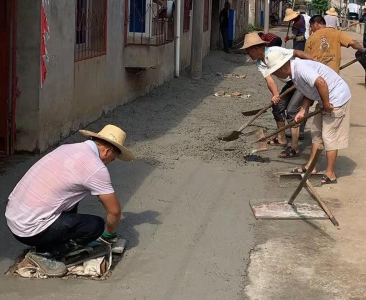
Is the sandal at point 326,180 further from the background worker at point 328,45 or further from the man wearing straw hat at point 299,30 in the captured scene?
the man wearing straw hat at point 299,30

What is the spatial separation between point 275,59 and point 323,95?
1.93 ft

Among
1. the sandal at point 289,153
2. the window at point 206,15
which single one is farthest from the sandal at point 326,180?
the window at point 206,15

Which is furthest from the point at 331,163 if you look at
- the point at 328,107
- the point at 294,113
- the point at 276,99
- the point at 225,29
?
the point at 225,29

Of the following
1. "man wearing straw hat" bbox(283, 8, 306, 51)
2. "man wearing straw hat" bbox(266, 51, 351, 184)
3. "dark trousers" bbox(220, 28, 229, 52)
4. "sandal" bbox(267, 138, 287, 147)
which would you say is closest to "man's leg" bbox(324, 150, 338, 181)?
"man wearing straw hat" bbox(266, 51, 351, 184)

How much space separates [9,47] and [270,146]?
11.6 ft

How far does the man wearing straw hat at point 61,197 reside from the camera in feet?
15.5

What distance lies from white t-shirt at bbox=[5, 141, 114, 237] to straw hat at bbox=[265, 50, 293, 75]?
9.19 ft

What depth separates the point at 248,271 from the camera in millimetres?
5109

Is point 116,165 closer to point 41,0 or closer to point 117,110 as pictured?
point 41,0

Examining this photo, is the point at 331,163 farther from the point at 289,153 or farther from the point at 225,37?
the point at 225,37

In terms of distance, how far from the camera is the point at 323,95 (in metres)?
6.93

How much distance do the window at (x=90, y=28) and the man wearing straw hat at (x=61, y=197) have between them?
4.62 metres

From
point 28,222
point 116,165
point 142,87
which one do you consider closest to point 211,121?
point 142,87

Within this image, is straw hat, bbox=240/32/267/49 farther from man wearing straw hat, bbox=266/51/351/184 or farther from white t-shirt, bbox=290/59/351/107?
white t-shirt, bbox=290/59/351/107
